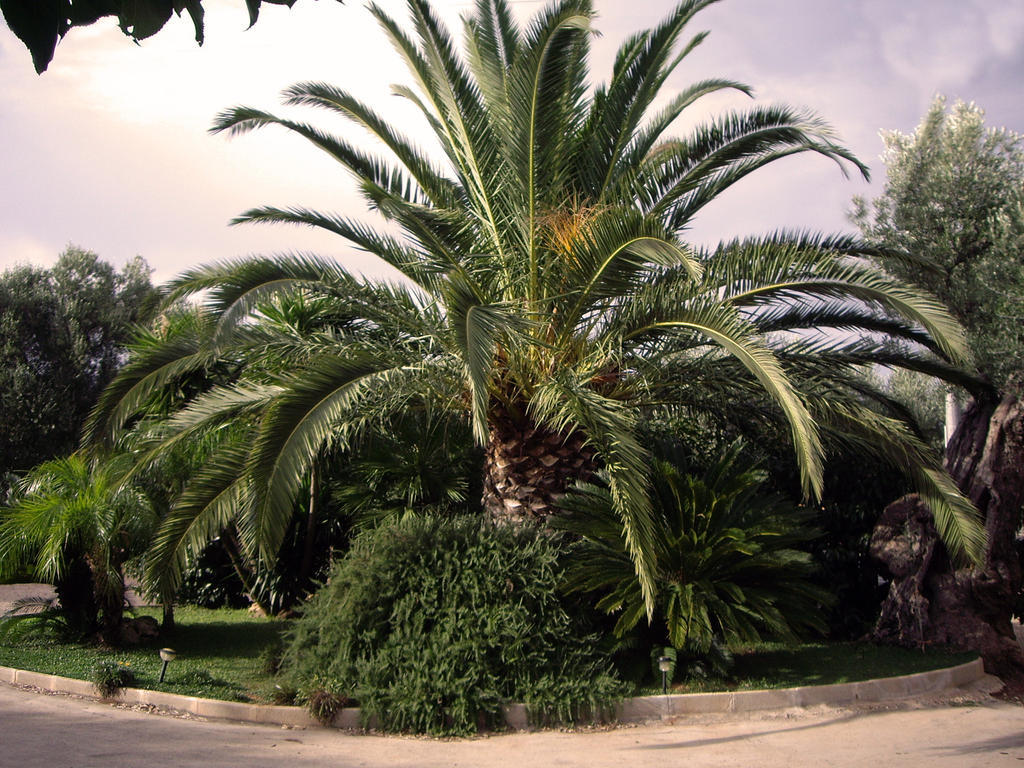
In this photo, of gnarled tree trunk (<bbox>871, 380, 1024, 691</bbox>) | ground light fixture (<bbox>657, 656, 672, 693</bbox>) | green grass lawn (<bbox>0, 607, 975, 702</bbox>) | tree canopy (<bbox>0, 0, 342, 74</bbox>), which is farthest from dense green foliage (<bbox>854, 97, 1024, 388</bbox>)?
tree canopy (<bbox>0, 0, 342, 74</bbox>)

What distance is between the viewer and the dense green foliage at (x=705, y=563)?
8297 millimetres

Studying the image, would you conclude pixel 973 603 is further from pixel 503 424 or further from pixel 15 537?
pixel 15 537

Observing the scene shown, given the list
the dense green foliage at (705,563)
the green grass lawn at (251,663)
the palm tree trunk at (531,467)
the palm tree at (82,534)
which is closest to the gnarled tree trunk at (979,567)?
the green grass lawn at (251,663)

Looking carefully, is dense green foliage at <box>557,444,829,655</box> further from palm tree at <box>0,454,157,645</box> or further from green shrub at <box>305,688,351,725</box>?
palm tree at <box>0,454,157,645</box>

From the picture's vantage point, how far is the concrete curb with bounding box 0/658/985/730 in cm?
749

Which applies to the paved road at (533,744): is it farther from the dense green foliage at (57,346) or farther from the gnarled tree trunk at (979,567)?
the dense green foliage at (57,346)

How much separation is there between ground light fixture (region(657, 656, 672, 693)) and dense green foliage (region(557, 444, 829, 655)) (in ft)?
0.89

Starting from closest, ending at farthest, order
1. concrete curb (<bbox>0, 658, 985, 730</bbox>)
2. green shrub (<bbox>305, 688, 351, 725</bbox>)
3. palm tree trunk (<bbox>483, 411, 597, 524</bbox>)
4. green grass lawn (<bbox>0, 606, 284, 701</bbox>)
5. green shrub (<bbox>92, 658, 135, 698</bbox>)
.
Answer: green shrub (<bbox>305, 688, 351, 725</bbox>), concrete curb (<bbox>0, 658, 985, 730</bbox>), green shrub (<bbox>92, 658, 135, 698</bbox>), green grass lawn (<bbox>0, 606, 284, 701</bbox>), palm tree trunk (<bbox>483, 411, 597, 524</bbox>)

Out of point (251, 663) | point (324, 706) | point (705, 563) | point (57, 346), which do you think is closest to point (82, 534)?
point (251, 663)

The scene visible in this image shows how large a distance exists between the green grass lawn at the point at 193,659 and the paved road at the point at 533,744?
2.42ft

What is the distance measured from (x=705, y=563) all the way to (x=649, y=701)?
4.95 ft

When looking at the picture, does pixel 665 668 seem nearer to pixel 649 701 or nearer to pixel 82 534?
pixel 649 701

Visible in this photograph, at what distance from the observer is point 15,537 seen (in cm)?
1005

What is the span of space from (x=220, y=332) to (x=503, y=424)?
338cm
